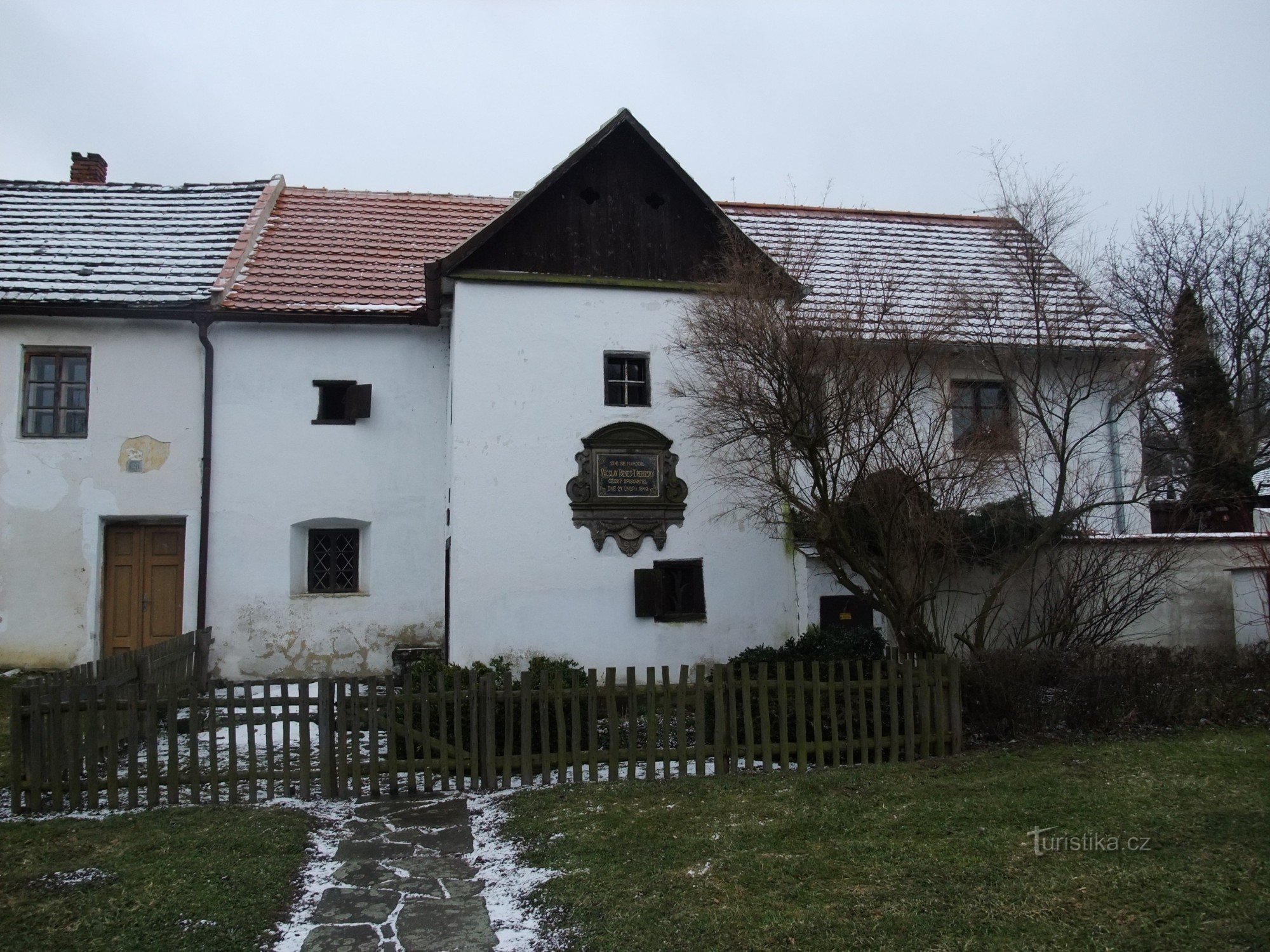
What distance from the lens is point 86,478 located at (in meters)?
13.6

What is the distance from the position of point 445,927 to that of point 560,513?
22.4 feet

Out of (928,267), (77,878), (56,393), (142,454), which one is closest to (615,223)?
(928,267)

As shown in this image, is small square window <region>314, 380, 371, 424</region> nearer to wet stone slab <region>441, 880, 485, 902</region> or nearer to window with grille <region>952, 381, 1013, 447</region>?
window with grille <region>952, 381, 1013, 447</region>

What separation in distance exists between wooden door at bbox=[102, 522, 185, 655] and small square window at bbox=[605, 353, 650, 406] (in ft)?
22.3

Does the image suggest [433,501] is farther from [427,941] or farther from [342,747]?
[427,941]

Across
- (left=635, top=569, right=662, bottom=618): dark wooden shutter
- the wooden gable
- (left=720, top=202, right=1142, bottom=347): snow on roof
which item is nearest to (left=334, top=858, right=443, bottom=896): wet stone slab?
(left=635, top=569, right=662, bottom=618): dark wooden shutter

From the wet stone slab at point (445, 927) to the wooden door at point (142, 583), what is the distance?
963cm

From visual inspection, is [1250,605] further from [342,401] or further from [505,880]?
[342,401]

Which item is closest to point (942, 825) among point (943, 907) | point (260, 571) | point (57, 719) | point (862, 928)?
point (943, 907)

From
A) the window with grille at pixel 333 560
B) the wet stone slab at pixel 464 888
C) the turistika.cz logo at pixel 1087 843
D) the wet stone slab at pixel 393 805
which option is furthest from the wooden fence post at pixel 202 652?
the turistika.cz logo at pixel 1087 843

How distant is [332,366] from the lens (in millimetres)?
14250

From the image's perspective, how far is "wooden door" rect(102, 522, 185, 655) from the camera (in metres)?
13.7

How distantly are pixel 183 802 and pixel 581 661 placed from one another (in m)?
4.99

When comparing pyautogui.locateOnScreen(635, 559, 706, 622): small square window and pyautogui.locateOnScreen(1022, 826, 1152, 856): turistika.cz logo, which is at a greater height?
pyautogui.locateOnScreen(635, 559, 706, 622): small square window
